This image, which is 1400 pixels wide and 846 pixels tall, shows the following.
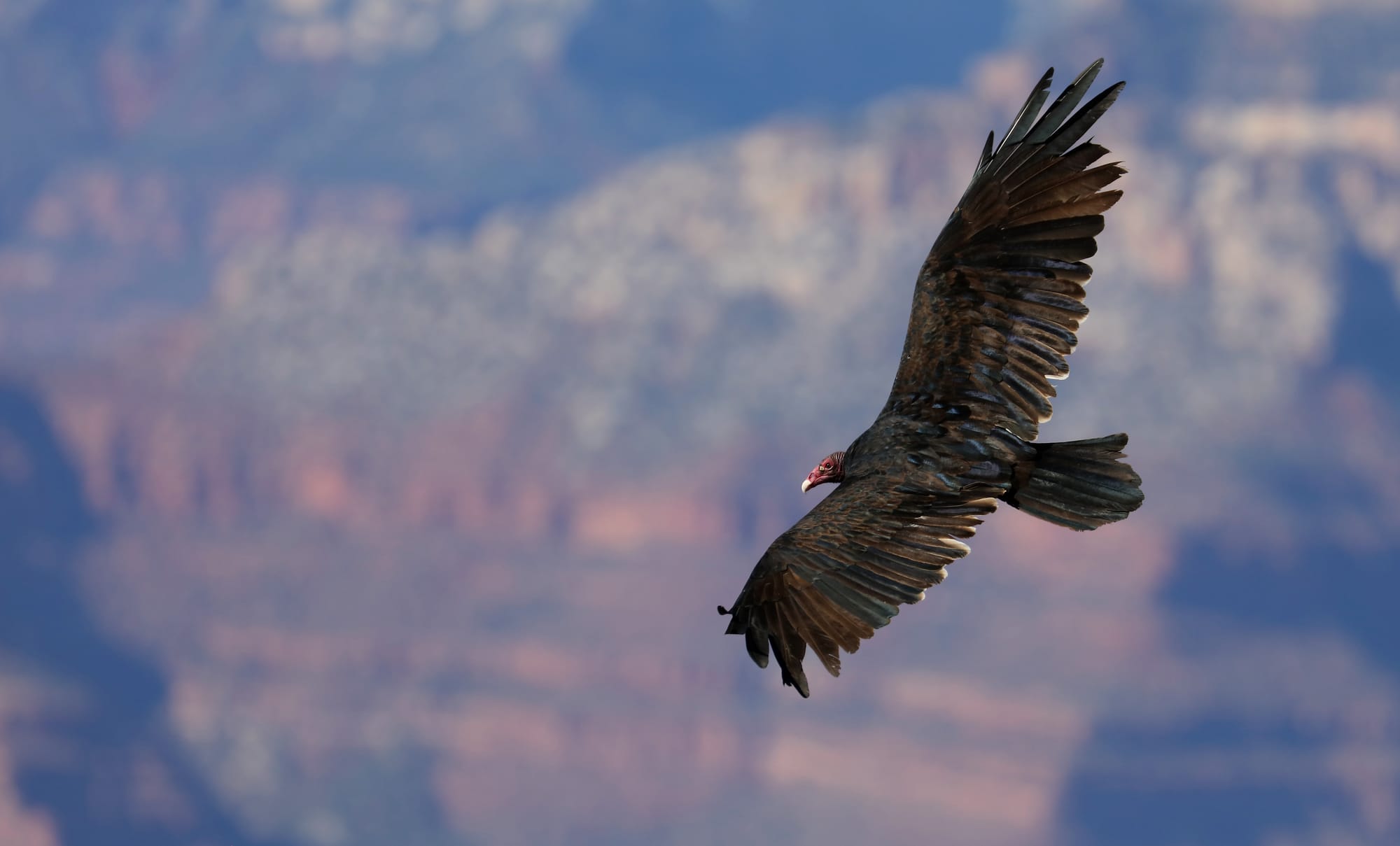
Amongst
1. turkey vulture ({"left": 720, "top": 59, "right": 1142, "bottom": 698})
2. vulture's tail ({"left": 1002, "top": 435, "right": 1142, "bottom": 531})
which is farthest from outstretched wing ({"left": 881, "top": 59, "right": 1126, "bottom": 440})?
vulture's tail ({"left": 1002, "top": 435, "right": 1142, "bottom": 531})

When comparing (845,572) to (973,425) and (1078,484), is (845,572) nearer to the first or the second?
(973,425)

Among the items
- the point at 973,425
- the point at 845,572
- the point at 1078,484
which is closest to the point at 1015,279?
the point at 973,425

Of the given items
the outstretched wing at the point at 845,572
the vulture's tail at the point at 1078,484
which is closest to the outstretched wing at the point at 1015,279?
the vulture's tail at the point at 1078,484

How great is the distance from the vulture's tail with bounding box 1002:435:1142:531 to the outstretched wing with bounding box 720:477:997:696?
51cm

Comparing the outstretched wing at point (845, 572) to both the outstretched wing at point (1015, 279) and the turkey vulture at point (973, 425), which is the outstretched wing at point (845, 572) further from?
the outstretched wing at point (1015, 279)

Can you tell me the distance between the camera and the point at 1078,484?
17.8 metres

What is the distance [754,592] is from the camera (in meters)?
17.0

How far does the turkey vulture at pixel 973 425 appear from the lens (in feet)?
55.7

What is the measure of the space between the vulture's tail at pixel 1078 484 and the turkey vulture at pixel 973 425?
0.5 inches

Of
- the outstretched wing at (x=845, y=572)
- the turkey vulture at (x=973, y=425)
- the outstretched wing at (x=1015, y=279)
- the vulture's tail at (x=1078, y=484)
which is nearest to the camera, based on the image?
the outstretched wing at (x=845, y=572)

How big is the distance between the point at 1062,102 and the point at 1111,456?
3.09 meters

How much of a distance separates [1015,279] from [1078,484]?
6.53 feet

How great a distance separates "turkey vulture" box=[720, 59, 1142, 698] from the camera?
16984 mm

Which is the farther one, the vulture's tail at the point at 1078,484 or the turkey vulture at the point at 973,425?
the vulture's tail at the point at 1078,484
